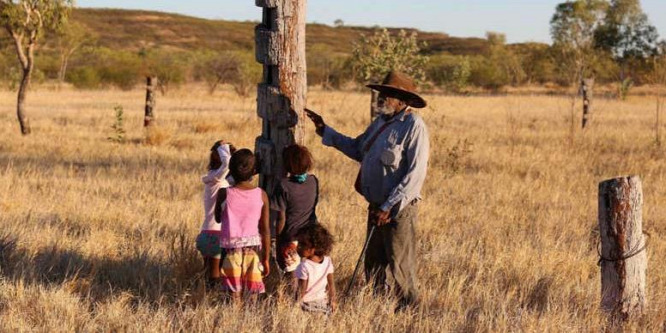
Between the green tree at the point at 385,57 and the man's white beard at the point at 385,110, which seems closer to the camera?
the man's white beard at the point at 385,110

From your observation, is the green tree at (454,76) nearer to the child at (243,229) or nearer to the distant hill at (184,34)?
the child at (243,229)

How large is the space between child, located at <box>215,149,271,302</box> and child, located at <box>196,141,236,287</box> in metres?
0.44

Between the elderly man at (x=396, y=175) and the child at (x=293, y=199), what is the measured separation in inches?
17.1

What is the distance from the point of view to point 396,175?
6.16 metres

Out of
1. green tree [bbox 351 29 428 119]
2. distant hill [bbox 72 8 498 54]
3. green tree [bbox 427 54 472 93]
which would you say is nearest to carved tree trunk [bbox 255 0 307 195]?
green tree [bbox 351 29 428 119]

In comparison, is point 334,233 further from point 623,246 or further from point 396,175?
point 623,246

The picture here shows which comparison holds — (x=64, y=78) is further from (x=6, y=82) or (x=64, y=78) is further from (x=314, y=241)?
(x=314, y=241)

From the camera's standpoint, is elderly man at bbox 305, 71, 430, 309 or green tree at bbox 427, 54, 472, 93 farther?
green tree at bbox 427, 54, 472, 93

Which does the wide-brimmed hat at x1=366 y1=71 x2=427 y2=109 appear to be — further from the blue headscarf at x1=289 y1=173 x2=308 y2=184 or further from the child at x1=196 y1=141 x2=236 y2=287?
the child at x1=196 y1=141 x2=236 y2=287

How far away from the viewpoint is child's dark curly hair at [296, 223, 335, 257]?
5871 mm

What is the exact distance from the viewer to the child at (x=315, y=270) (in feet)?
19.3

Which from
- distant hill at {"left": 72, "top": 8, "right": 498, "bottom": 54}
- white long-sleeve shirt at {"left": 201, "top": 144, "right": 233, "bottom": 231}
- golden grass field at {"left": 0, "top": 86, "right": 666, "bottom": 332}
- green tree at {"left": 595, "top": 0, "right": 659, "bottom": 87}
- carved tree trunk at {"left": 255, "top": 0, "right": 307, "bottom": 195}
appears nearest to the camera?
golden grass field at {"left": 0, "top": 86, "right": 666, "bottom": 332}

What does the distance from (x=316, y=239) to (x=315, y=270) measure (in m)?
0.23

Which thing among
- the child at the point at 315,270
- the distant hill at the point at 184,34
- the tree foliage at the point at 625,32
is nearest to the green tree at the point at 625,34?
the tree foliage at the point at 625,32
